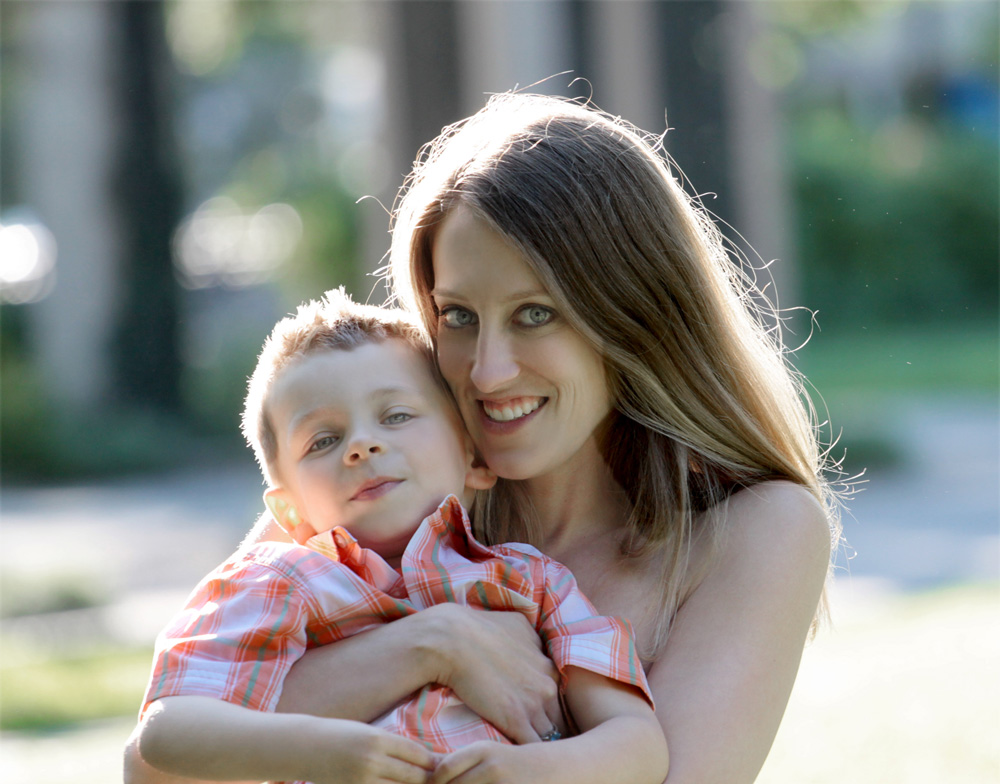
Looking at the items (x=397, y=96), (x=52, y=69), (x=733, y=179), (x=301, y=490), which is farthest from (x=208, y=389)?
(x=301, y=490)

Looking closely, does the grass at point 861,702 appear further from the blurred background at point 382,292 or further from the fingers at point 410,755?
the fingers at point 410,755

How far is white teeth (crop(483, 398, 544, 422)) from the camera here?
236cm

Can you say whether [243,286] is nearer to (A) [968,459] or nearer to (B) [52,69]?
(B) [52,69]

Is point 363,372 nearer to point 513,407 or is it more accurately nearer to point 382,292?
point 513,407

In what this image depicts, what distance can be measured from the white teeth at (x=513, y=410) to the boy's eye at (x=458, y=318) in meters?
0.17

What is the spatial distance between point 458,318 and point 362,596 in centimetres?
61

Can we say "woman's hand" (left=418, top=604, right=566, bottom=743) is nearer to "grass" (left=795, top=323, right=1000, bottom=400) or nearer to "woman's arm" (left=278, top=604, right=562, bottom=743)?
"woman's arm" (left=278, top=604, right=562, bottom=743)

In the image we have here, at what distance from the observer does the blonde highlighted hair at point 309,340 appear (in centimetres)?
235

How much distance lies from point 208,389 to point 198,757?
15.9 metres

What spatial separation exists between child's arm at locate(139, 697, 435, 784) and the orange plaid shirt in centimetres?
7

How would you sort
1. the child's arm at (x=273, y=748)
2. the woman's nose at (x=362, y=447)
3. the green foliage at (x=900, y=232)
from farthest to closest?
the green foliage at (x=900, y=232) → the woman's nose at (x=362, y=447) → the child's arm at (x=273, y=748)

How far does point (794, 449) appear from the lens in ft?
8.25

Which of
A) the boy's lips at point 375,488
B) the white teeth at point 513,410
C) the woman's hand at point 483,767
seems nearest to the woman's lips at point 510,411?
the white teeth at point 513,410

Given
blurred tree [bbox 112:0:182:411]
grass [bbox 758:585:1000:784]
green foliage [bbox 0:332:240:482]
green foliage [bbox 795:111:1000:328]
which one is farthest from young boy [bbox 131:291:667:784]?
green foliage [bbox 795:111:1000:328]
